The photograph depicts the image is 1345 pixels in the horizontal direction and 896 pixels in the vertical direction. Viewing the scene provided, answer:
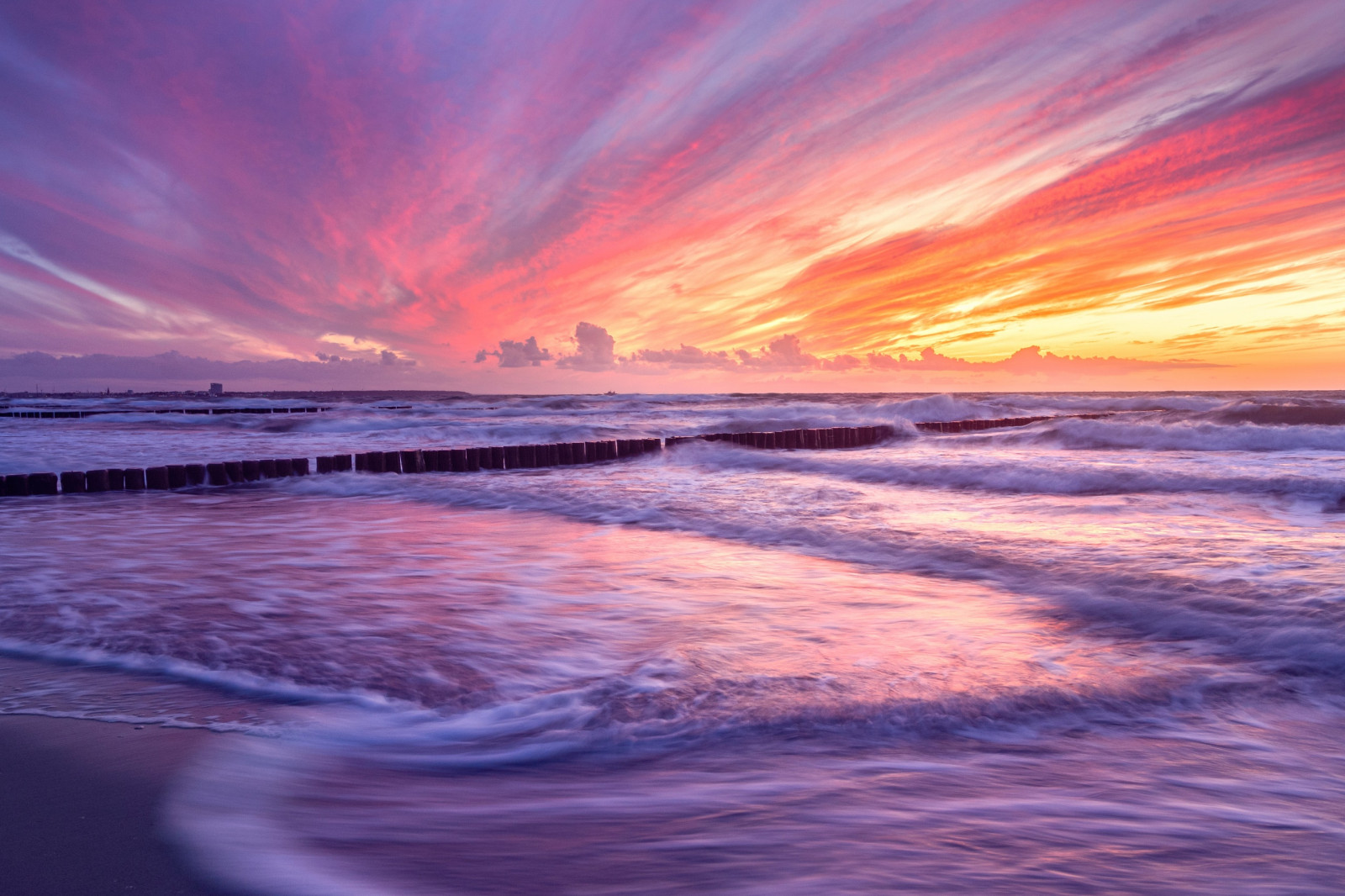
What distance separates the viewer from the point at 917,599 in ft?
14.2

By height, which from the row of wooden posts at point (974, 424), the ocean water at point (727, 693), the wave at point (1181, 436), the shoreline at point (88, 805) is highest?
the row of wooden posts at point (974, 424)

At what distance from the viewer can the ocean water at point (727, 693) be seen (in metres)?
1.75

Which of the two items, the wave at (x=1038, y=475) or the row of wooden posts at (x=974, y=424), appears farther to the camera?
the row of wooden posts at (x=974, y=424)

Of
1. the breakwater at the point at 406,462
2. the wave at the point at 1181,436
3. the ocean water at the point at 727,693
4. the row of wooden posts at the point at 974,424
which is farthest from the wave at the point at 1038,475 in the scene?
the row of wooden posts at the point at 974,424

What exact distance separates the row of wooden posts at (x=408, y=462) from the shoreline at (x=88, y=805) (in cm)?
931

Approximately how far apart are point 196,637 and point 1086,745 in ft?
12.9

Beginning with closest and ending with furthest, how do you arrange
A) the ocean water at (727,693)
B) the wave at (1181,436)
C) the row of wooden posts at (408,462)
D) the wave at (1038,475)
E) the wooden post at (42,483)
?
the ocean water at (727,693) → the wave at (1038,475) → the wooden post at (42,483) → the row of wooden posts at (408,462) → the wave at (1181,436)

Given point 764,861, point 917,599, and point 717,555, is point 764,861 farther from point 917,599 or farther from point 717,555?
point 717,555

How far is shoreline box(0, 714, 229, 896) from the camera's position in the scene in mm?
1539

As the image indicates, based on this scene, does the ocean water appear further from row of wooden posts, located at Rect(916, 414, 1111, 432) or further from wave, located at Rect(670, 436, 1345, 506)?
row of wooden posts, located at Rect(916, 414, 1111, 432)

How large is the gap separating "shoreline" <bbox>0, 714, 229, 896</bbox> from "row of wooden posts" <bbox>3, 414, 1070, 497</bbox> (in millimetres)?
9309

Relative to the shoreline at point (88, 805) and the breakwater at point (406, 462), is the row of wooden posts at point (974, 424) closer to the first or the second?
the breakwater at point (406, 462)

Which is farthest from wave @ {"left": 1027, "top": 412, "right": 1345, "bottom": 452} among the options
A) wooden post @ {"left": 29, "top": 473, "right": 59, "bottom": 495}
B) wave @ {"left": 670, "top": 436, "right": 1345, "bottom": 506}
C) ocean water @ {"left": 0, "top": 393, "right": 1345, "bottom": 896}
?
wooden post @ {"left": 29, "top": 473, "right": 59, "bottom": 495}

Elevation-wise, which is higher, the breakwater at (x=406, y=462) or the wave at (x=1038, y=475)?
the breakwater at (x=406, y=462)
